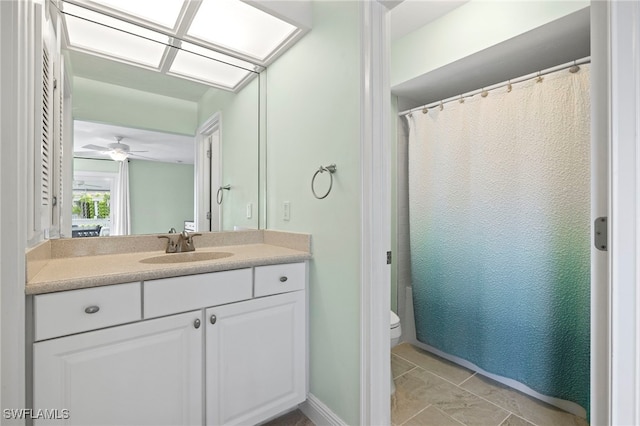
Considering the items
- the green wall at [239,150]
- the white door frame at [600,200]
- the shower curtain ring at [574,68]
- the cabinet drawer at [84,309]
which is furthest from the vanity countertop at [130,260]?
the shower curtain ring at [574,68]

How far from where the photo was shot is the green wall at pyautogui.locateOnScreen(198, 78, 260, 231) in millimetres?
1934

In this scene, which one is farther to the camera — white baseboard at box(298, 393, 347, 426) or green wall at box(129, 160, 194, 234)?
green wall at box(129, 160, 194, 234)

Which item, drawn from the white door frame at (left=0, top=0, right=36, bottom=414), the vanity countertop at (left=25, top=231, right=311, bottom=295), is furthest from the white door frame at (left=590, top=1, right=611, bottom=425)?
the white door frame at (left=0, top=0, right=36, bottom=414)

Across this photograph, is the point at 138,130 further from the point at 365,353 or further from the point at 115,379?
the point at 365,353

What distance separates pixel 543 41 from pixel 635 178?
52.4 inches

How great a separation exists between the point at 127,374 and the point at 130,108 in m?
1.36

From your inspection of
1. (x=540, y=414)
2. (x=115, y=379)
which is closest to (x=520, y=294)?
(x=540, y=414)

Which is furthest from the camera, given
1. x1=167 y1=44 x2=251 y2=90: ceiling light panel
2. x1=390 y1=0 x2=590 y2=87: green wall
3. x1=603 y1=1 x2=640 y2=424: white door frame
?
x1=167 y1=44 x2=251 y2=90: ceiling light panel

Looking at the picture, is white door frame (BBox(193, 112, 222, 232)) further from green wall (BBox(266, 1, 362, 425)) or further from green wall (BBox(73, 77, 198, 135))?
green wall (BBox(266, 1, 362, 425))

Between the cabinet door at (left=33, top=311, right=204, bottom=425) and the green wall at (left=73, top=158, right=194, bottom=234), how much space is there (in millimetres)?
711

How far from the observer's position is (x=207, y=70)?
6.06ft

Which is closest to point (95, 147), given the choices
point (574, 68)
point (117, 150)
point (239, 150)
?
point (117, 150)

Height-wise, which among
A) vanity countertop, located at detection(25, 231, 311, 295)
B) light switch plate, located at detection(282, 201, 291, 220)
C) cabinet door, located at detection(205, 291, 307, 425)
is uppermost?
light switch plate, located at detection(282, 201, 291, 220)

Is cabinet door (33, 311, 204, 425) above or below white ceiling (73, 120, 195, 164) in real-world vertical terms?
below
